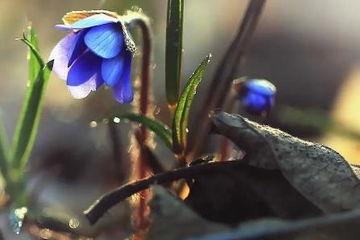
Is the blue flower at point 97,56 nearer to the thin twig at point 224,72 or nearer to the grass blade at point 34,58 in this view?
the grass blade at point 34,58

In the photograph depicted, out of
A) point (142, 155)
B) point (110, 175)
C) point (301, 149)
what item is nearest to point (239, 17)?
point (110, 175)

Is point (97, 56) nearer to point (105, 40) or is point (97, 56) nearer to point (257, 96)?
point (105, 40)

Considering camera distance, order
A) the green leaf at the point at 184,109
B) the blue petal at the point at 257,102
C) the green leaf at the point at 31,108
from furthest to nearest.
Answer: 1. the blue petal at the point at 257,102
2. the green leaf at the point at 31,108
3. the green leaf at the point at 184,109

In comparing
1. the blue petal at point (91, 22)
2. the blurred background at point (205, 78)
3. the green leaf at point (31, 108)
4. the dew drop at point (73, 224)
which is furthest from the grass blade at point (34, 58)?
the blurred background at point (205, 78)

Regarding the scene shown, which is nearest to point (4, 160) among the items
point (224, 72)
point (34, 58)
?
point (34, 58)

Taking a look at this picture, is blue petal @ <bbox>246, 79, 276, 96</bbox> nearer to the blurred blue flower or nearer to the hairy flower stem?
the blurred blue flower

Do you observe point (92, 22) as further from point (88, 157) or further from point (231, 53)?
point (88, 157)
